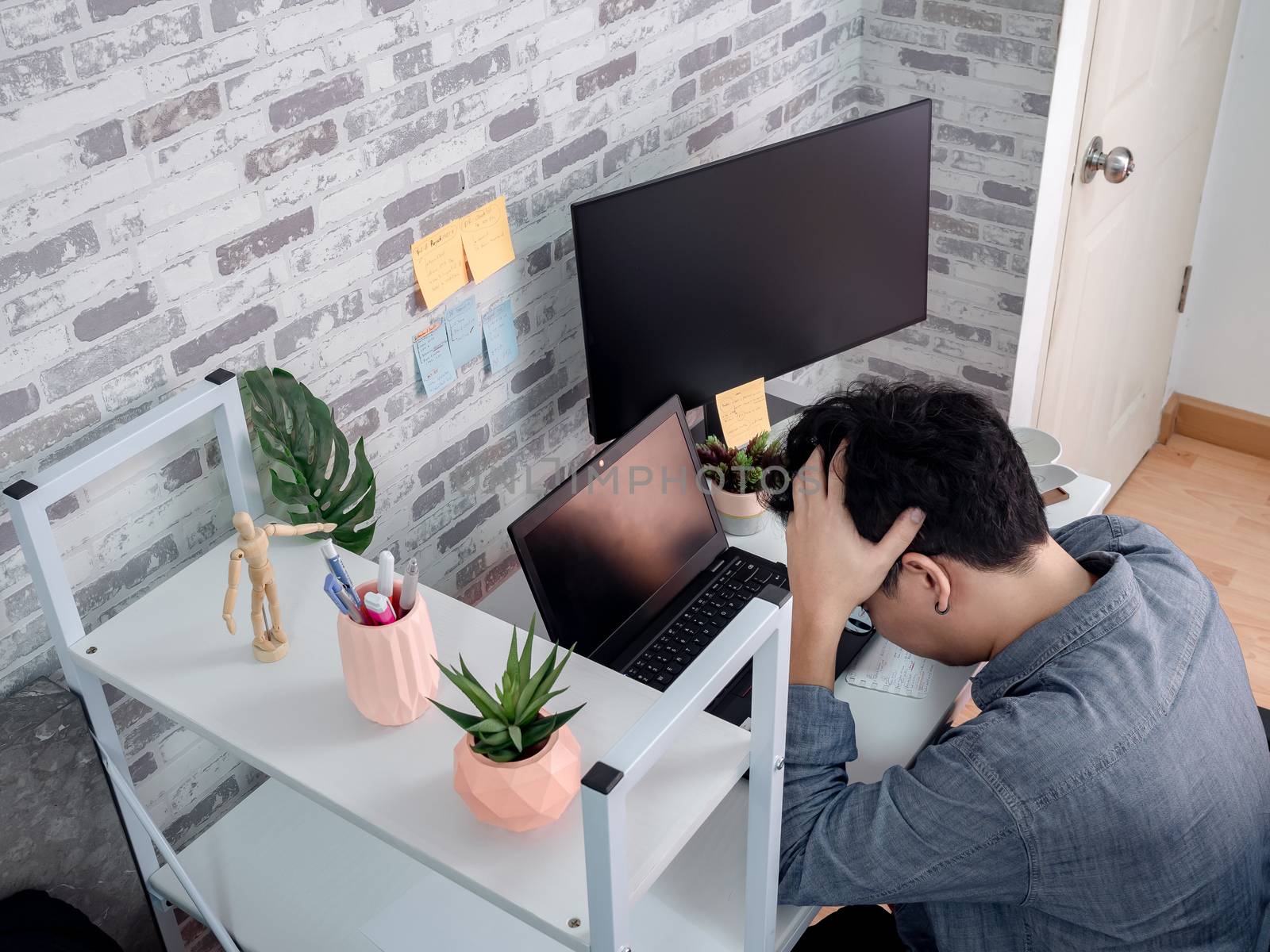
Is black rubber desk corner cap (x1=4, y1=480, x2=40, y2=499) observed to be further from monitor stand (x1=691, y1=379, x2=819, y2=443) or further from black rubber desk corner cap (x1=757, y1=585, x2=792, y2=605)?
monitor stand (x1=691, y1=379, x2=819, y2=443)

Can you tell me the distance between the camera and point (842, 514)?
138 centimetres

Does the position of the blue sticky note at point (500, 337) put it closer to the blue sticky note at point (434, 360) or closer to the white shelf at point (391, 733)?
the blue sticky note at point (434, 360)

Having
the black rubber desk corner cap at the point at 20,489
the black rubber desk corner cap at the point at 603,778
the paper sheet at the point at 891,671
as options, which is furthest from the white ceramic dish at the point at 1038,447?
the black rubber desk corner cap at the point at 20,489

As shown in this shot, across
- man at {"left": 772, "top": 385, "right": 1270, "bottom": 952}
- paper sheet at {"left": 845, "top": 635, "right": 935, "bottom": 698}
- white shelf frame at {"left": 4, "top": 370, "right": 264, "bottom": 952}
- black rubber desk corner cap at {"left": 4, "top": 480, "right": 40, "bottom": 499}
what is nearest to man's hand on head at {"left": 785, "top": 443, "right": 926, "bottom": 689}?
man at {"left": 772, "top": 385, "right": 1270, "bottom": 952}

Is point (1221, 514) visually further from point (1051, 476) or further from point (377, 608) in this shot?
point (377, 608)

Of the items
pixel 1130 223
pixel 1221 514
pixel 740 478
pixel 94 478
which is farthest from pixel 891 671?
pixel 1221 514

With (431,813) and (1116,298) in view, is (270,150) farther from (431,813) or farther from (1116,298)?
(1116,298)

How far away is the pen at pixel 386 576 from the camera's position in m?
1.13

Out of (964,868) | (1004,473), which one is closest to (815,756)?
(964,868)

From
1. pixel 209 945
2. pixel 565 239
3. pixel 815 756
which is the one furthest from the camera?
pixel 565 239

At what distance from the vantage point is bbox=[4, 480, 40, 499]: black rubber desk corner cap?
44.7 inches

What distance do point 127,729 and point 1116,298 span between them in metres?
2.20

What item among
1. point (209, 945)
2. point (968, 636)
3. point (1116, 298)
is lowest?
point (209, 945)

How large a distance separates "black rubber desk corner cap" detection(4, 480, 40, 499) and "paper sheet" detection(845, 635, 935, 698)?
994 millimetres
